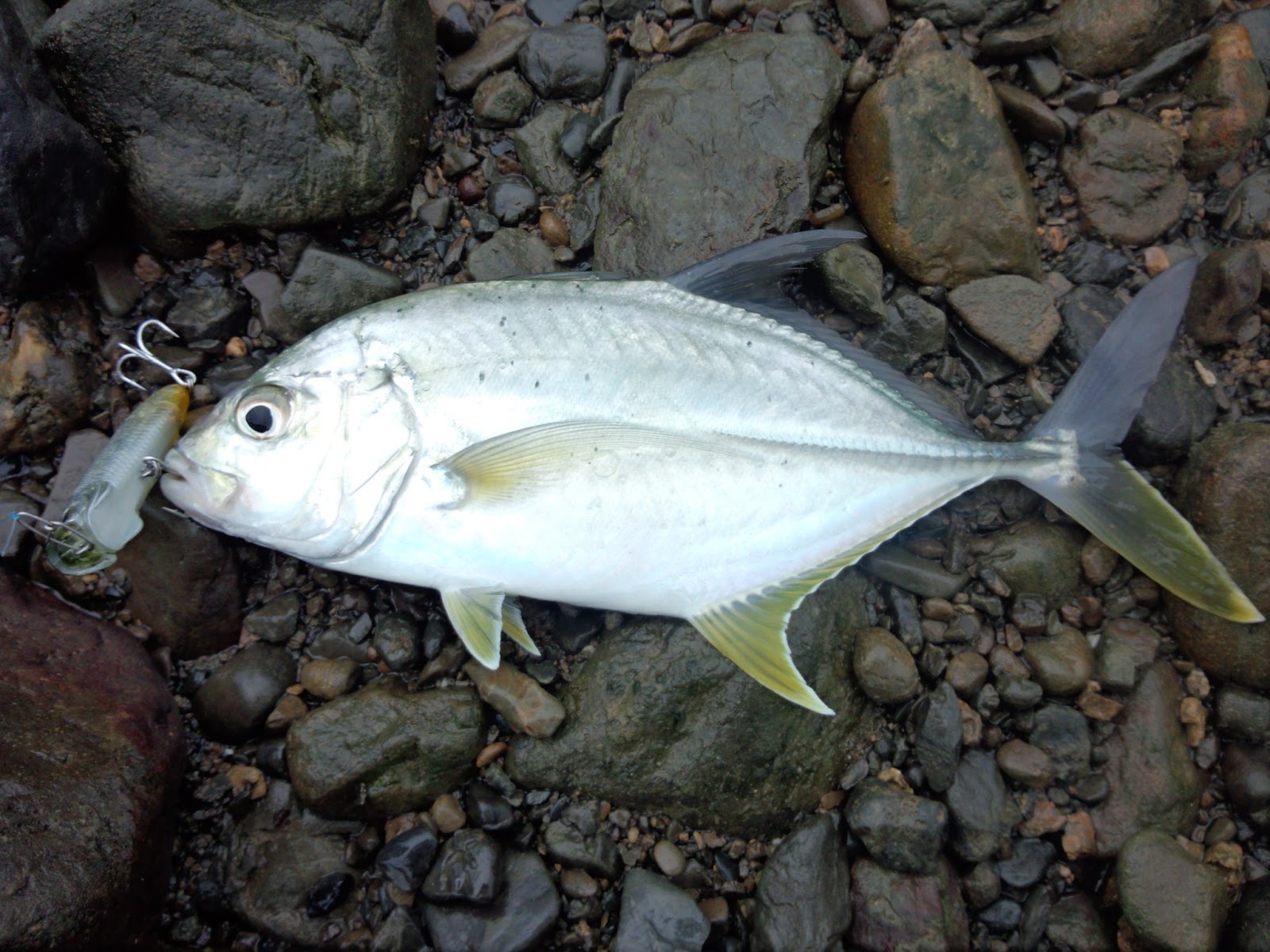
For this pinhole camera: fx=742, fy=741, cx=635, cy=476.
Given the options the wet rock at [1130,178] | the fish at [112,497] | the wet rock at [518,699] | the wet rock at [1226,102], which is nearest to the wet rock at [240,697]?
the fish at [112,497]

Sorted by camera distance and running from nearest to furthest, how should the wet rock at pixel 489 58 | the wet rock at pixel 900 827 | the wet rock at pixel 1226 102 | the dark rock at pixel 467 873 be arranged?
the dark rock at pixel 467 873 → the wet rock at pixel 900 827 → the wet rock at pixel 1226 102 → the wet rock at pixel 489 58

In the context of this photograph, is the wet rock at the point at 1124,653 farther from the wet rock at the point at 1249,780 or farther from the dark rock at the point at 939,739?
the dark rock at the point at 939,739

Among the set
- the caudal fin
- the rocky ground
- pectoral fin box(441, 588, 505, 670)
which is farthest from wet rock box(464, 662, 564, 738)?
the caudal fin

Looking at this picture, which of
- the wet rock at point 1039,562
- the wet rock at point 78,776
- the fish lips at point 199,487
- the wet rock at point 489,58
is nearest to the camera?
the wet rock at point 78,776

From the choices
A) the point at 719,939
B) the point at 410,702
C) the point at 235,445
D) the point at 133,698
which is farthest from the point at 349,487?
the point at 719,939

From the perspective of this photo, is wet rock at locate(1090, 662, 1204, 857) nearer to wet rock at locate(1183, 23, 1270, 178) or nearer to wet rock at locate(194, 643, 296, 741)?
wet rock at locate(1183, 23, 1270, 178)

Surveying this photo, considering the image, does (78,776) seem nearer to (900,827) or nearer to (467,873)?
(467,873)

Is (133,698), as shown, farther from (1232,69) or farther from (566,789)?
(1232,69)
